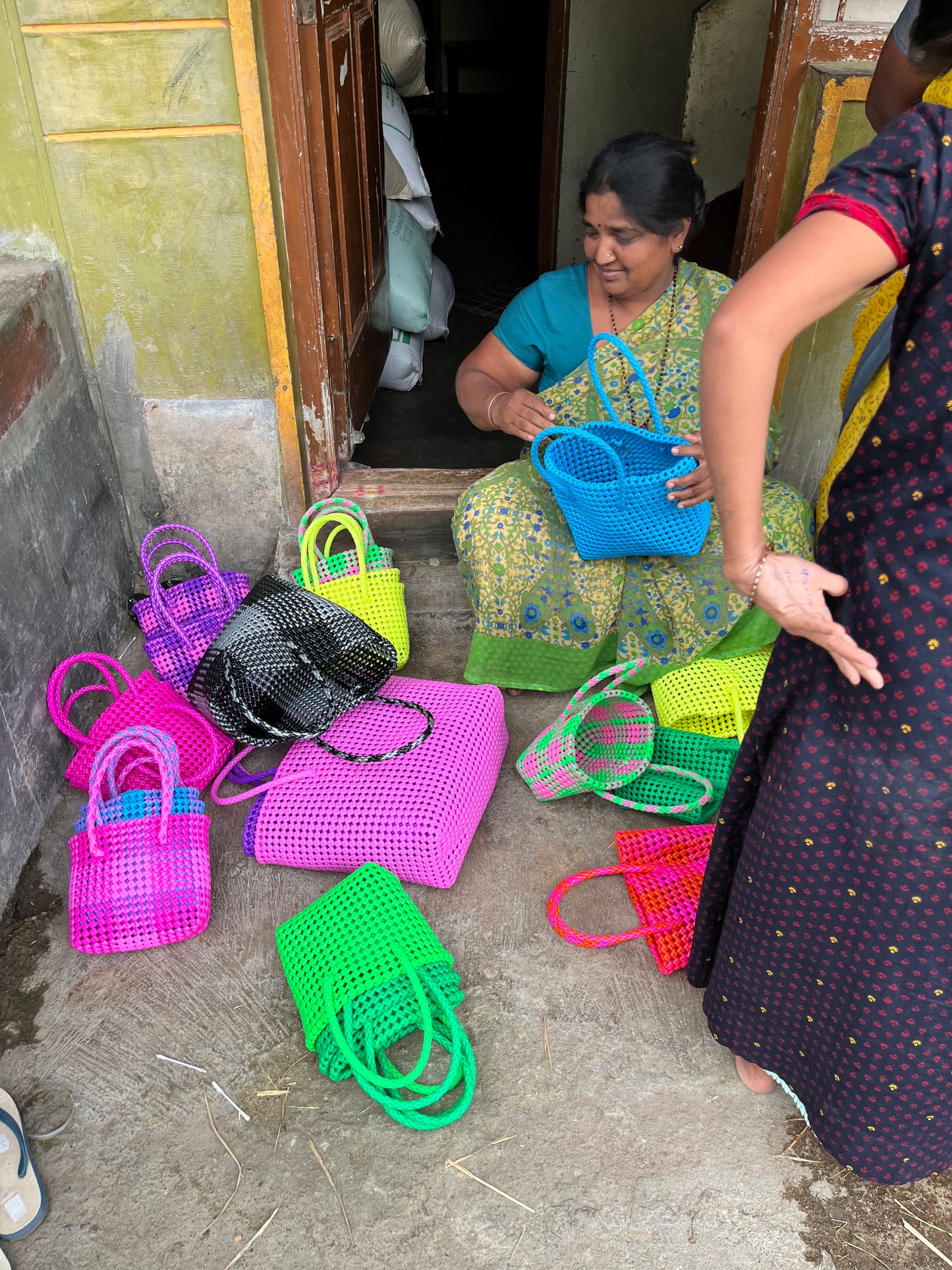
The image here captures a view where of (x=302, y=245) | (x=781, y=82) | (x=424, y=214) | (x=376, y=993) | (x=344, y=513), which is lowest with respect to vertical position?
(x=376, y=993)

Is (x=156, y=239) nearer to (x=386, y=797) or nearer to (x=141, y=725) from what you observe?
(x=141, y=725)

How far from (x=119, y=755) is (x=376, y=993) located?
779 millimetres

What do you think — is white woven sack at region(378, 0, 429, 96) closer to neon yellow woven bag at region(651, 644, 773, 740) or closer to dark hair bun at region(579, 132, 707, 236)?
dark hair bun at region(579, 132, 707, 236)

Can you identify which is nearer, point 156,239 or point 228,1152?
point 228,1152

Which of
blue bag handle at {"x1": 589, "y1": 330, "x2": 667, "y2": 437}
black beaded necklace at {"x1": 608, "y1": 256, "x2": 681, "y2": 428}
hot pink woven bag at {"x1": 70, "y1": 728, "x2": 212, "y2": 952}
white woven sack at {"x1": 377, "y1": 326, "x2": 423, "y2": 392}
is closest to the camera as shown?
hot pink woven bag at {"x1": 70, "y1": 728, "x2": 212, "y2": 952}

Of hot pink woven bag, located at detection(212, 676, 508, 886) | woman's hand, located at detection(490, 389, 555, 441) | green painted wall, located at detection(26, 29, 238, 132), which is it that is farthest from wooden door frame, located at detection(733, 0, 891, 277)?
hot pink woven bag, located at detection(212, 676, 508, 886)

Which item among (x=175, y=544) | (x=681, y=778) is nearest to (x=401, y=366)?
(x=175, y=544)

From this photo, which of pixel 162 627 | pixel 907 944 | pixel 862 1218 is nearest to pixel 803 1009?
pixel 907 944

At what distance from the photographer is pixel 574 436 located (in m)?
2.33

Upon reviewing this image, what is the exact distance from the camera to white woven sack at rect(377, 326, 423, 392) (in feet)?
12.7

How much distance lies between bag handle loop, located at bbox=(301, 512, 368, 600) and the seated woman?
280 millimetres

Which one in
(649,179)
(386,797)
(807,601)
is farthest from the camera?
(649,179)

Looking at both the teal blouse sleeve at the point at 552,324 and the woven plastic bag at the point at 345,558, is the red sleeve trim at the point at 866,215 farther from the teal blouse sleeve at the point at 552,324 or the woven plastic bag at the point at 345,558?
the woven plastic bag at the point at 345,558

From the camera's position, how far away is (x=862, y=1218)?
1.58 metres
